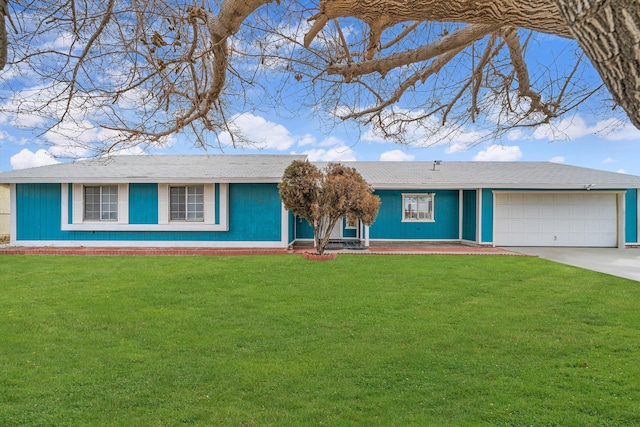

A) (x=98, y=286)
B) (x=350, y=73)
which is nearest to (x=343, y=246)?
(x=98, y=286)

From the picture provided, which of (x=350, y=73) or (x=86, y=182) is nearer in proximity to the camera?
(x=350, y=73)

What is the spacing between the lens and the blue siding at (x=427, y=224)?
1548 centimetres

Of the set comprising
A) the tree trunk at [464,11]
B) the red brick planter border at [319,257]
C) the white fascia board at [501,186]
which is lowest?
the red brick planter border at [319,257]

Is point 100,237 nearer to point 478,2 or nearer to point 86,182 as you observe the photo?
point 86,182

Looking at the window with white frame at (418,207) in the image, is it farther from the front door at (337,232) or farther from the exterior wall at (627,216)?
the front door at (337,232)

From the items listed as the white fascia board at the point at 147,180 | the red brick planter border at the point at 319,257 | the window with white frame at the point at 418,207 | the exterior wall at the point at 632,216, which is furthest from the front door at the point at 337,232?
the exterior wall at the point at 632,216

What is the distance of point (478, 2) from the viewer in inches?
104

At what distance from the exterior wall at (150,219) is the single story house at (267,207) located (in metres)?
0.04

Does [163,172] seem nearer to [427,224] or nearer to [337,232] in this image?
[337,232]

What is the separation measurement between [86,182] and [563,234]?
18.4 m

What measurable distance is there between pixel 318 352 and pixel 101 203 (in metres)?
12.7

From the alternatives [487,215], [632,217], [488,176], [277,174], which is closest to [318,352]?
[277,174]

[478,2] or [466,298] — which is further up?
[478,2]

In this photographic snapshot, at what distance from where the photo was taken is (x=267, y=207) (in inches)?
522
